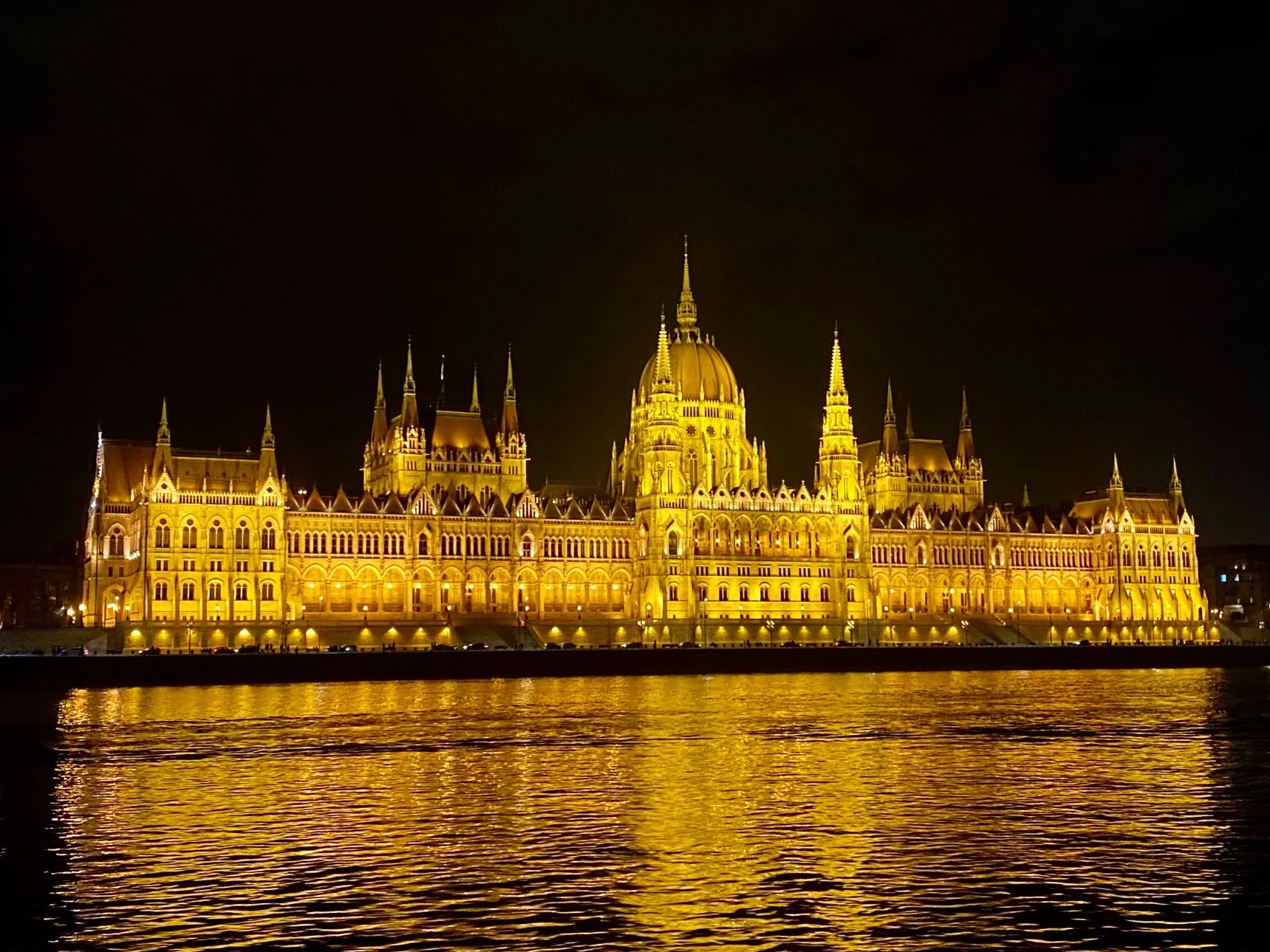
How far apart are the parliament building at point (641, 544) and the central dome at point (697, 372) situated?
0.26 meters

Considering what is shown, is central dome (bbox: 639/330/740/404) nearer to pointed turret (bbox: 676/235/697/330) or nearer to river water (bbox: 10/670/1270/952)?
pointed turret (bbox: 676/235/697/330)

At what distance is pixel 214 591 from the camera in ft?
387

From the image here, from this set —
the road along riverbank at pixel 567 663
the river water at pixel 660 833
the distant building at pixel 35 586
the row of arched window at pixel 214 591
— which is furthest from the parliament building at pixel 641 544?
the river water at pixel 660 833

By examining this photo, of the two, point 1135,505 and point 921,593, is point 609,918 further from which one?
point 1135,505

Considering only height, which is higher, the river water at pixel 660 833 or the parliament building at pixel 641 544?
the parliament building at pixel 641 544

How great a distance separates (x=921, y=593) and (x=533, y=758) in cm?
10404

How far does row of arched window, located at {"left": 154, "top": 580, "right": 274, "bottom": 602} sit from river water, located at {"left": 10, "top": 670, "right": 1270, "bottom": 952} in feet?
166

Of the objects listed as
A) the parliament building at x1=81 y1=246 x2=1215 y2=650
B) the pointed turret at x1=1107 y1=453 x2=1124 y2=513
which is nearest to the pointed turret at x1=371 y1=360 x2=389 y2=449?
the parliament building at x1=81 y1=246 x2=1215 y2=650

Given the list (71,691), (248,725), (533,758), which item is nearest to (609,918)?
(533,758)

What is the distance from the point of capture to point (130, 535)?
123 meters

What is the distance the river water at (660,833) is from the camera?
2611cm

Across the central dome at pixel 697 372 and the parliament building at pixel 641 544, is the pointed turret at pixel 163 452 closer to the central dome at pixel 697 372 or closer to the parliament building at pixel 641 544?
the parliament building at pixel 641 544

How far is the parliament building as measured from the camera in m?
119

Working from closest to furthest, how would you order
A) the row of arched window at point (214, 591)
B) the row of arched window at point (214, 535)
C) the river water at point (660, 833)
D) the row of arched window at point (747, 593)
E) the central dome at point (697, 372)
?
the river water at point (660, 833)
the row of arched window at point (214, 591)
the row of arched window at point (214, 535)
the row of arched window at point (747, 593)
the central dome at point (697, 372)
